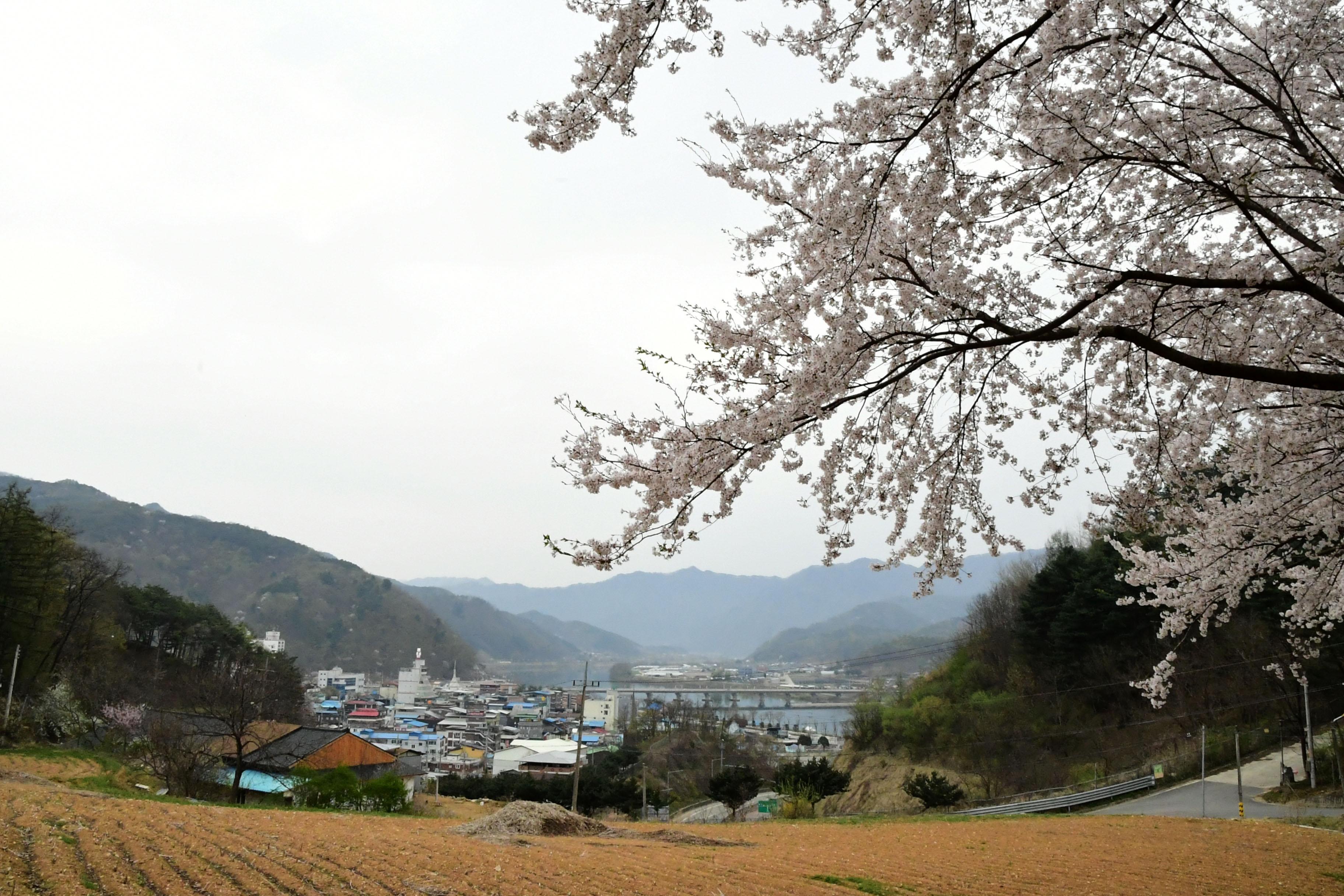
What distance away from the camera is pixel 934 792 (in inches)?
851

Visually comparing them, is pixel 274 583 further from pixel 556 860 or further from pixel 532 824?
pixel 556 860

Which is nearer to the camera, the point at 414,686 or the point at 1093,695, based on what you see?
the point at 1093,695

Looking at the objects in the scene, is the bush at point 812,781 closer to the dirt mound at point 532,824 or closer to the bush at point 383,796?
the bush at point 383,796

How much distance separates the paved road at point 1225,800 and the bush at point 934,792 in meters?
3.86

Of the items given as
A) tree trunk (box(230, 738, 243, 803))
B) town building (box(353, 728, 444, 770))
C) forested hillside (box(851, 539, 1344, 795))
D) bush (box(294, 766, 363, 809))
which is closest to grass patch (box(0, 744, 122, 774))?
tree trunk (box(230, 738, 243, 803))

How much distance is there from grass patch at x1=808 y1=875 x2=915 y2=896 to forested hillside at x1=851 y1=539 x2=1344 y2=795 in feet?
63.7

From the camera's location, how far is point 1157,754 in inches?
996

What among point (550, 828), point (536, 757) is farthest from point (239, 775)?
point (536, 757)

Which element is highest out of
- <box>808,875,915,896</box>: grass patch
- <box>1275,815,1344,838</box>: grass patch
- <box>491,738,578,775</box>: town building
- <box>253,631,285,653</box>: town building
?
<box>808,875,915,896</box>: grass patch

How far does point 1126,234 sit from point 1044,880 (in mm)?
6058

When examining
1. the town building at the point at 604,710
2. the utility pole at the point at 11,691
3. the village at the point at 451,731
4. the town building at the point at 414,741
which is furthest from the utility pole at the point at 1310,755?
the town building at the point at 604,710

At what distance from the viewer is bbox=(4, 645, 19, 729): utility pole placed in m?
21.0

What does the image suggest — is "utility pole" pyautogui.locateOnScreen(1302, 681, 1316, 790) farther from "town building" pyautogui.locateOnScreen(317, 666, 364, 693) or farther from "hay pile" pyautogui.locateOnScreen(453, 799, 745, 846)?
"town building" pyautogui.locateOnScreen(317, 666, 364, 693)

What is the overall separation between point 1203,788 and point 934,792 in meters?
6.56
